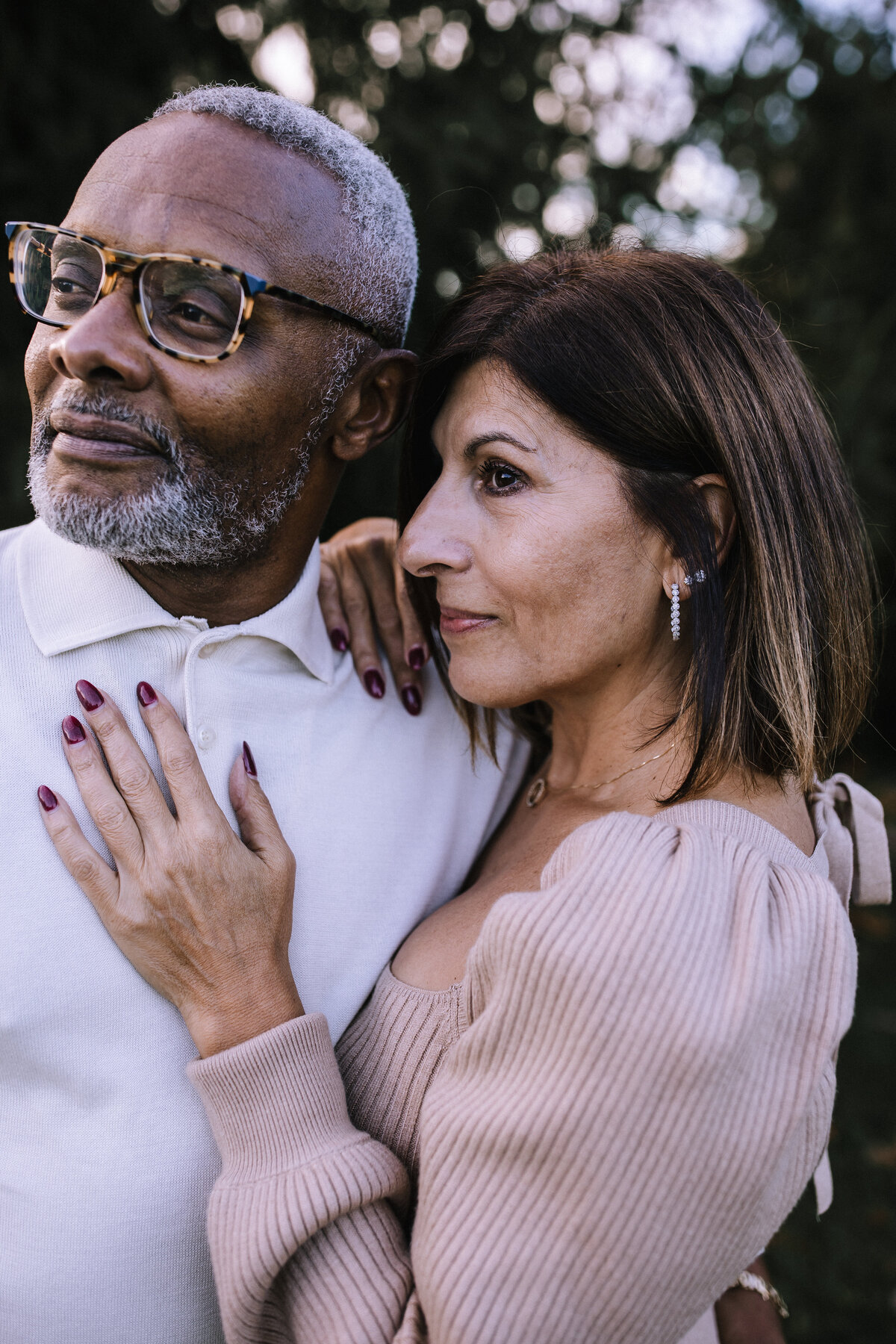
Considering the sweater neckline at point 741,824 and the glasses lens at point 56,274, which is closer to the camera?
the sweater neckline at point 741,824

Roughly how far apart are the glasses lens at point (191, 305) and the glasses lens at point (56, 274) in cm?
10

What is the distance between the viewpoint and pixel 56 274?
1.79m

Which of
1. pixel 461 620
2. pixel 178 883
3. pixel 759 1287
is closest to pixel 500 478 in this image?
pixel 461 620

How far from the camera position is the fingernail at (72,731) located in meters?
1.73

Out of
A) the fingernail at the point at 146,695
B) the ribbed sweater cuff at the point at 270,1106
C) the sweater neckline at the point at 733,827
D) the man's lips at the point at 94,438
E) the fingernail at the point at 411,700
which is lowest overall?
the ribbed sweater cuff at the point at 270,1106

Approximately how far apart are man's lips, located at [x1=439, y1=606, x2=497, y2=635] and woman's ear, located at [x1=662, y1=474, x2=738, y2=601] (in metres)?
0.36

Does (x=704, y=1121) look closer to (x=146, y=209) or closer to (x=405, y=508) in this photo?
(x=405, y=508)

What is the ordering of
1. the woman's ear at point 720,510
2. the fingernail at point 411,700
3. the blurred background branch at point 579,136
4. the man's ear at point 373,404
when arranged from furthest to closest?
the blurred background branch at point 579,136, the fingernail at point 411,700, the man's ear at point 373,404, the woman's ear at point 720,510

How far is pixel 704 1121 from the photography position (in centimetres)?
134

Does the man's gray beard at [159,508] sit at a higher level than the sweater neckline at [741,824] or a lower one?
higher

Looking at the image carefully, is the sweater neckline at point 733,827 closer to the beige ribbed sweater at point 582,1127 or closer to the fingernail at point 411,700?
the beige ribbed sweater at point 582,1127

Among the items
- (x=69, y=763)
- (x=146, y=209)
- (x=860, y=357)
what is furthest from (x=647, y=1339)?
(x=860, y=357)

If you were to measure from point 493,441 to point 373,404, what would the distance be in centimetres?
42

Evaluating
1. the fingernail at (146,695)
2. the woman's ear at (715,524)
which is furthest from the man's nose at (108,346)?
the woman's ear at (715,524)
